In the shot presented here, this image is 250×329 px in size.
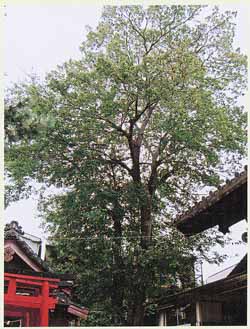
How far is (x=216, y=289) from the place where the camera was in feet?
13.2

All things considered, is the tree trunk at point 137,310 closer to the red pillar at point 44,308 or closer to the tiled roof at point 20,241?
the red pillar at point 44,308

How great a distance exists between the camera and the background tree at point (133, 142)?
4527 millimetres

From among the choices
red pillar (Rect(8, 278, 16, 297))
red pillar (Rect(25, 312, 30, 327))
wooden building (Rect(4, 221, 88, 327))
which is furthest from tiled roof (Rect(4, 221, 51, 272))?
red pillar (Rect(25, 312, 30, 327))

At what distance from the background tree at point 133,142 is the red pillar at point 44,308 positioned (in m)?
0.36

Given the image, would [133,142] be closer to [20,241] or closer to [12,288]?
[20,241]

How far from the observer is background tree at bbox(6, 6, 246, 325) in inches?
178

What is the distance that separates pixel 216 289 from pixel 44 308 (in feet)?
4.93

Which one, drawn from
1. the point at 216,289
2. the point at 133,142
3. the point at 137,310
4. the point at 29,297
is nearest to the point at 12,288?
the point at 29,297

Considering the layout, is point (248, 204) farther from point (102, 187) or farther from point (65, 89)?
point (65, 89)

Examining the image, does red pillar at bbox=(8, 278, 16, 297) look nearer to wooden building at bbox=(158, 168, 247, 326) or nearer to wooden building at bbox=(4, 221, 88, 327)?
wooden building at bbox=(4, 221, 88, 327)

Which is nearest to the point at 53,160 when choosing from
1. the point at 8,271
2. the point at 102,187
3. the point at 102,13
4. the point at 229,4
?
the point at 102,187

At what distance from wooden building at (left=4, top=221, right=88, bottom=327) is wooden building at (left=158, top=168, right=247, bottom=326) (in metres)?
0.88

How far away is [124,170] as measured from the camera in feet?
16.0

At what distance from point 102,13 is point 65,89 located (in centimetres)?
86
